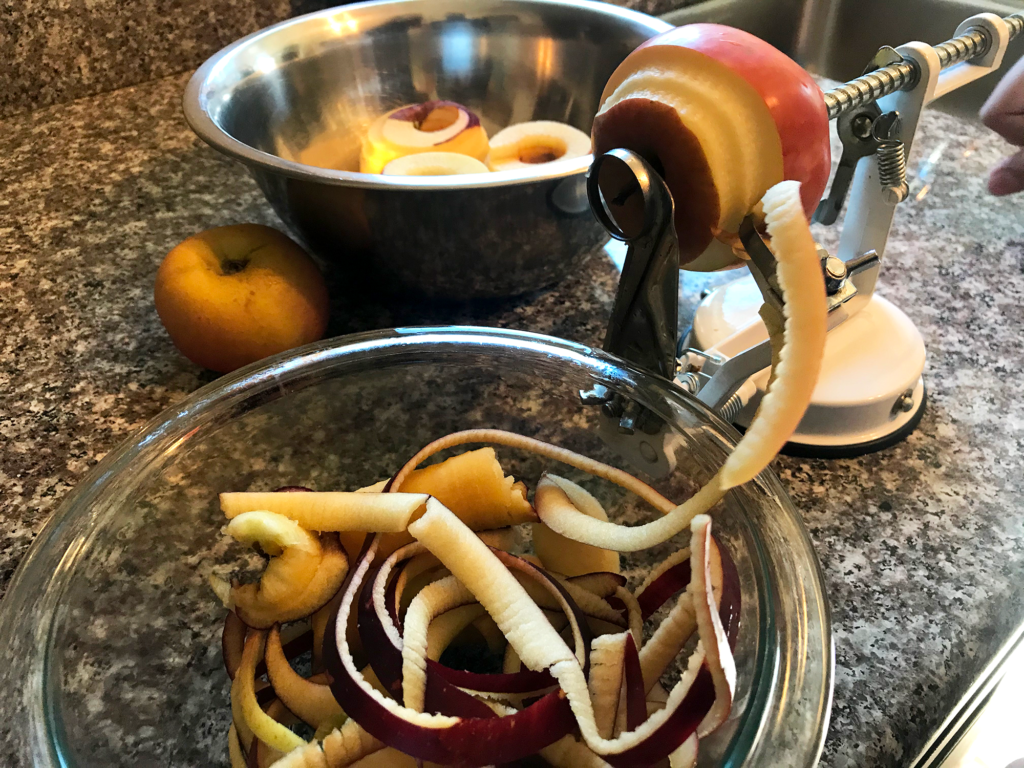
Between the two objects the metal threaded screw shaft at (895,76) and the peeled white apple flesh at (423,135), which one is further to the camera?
the peeled white apple flesh at (423,135)

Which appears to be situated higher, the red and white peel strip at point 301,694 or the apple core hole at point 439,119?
the apple core hole at point 439,119

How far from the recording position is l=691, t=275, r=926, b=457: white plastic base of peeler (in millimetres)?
597

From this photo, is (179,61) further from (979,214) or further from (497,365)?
(979,214)

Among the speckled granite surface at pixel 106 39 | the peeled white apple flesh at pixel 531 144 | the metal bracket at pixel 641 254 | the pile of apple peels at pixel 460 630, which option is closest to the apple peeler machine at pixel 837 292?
the metal bracket at pixel 641 254

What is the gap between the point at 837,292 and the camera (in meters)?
0.53

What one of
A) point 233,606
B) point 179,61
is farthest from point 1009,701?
point 179,61

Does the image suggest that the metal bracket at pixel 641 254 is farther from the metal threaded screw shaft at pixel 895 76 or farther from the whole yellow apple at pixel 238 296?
the whole yellow apple at pixel 238 296

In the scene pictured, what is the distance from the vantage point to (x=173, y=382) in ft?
2.23

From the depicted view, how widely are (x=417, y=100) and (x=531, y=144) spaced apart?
0.61ft

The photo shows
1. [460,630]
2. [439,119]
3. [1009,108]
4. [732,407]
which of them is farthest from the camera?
[439,119]

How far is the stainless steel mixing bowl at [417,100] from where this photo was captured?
1.93 feet

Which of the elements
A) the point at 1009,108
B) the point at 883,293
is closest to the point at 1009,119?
the point at 1009,108

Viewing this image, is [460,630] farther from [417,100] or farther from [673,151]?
[417,100]

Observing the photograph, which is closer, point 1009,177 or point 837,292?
point 837,292
